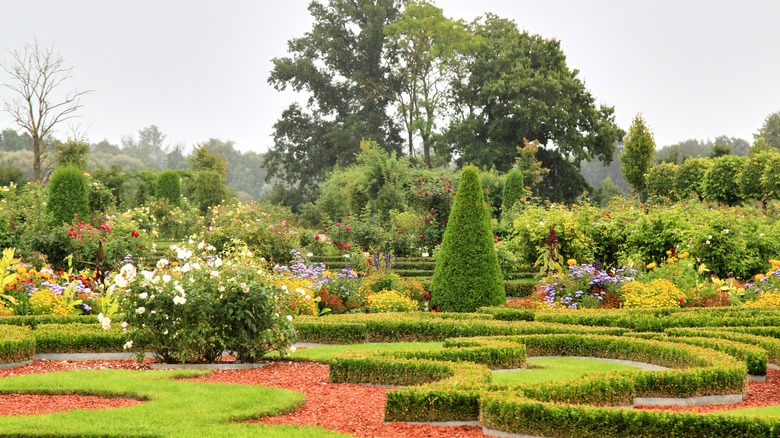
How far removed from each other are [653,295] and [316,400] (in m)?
7.67

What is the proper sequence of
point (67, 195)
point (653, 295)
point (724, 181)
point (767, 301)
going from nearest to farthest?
point (767, 301) < point (653, 295) < point (67, 195) < point (724, 181)

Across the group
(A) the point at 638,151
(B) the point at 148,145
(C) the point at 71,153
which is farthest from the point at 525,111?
(B) the point at 148,145

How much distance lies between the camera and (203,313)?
30.5 feet

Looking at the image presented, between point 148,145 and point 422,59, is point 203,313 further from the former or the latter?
point 148,145

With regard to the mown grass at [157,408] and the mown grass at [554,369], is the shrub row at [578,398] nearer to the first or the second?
the mown grass at [554,369]

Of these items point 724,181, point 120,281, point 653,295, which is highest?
point 724,181

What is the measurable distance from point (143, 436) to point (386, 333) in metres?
5.69

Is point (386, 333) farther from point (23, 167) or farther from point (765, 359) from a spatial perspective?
point (23, 167)

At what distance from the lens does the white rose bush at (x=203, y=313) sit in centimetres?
934

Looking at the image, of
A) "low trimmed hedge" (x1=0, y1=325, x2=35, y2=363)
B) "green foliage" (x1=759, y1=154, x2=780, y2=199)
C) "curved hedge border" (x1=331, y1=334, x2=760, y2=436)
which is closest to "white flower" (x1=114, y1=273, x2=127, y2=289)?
"low trimmed hedge" (x1=0, y1=325, x2=35, y2=363)

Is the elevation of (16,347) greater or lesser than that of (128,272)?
lesser

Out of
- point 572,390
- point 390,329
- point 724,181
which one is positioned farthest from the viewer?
point 724,181

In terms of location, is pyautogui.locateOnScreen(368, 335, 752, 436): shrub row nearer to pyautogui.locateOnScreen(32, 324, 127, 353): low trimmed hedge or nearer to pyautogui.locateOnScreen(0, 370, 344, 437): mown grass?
pyautogui.locateOnScreen(0, 370, 344, 437): mown grass

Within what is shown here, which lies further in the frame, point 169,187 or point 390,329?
point 169,187
